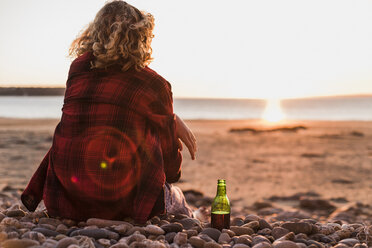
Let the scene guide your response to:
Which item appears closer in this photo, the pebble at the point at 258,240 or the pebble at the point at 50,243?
the pebble at the point at 50,243

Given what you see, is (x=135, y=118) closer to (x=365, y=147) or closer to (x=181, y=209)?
(x=181, y=209)

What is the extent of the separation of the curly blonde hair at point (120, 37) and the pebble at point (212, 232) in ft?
3.98

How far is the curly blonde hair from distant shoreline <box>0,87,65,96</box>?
3.72 ft

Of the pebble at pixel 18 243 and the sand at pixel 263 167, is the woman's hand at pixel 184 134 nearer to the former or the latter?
the pebble at pixel 18 243

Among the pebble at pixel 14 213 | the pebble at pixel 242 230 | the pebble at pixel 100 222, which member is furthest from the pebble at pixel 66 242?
the pebble at pixel 242 230

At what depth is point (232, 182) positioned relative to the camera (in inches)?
285

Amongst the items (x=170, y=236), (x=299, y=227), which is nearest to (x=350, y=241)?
(x=299, y=227)

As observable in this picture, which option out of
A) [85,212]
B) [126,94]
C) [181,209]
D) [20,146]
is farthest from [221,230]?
[20,146]

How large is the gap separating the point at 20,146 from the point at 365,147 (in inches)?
373

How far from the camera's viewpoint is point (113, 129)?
2.71 meters

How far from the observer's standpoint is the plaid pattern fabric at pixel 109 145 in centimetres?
271

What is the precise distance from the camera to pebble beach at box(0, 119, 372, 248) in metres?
2.55

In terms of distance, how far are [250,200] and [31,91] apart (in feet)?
11.6

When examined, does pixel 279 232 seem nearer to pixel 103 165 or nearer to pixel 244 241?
pixel 244 241
